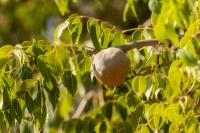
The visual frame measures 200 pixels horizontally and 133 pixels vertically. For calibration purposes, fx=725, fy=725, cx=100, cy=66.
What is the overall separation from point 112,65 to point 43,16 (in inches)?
178

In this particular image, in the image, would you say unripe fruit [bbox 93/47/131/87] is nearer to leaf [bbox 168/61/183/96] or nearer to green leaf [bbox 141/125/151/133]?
leaf [bbox 168/61/183/96]

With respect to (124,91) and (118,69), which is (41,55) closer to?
(118,69)

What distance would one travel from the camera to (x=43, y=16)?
23.0 ft

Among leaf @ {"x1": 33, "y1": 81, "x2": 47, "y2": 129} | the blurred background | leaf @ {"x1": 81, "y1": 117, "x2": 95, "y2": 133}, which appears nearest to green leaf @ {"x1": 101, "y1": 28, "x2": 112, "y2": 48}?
leaf @ {"x1": 33, "y1": 81, "x2": 47, "y2": 129}

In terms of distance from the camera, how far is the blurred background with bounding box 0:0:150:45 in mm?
6887

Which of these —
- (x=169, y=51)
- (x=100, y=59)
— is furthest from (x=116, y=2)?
(x=100, y=59)

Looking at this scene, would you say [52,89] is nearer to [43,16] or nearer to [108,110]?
[108,110]

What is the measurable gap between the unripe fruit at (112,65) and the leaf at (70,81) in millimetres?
170

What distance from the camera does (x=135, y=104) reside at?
9.34 ft

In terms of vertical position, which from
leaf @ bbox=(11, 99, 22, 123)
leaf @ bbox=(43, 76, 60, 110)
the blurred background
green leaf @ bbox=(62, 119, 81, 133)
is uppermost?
the blurred background

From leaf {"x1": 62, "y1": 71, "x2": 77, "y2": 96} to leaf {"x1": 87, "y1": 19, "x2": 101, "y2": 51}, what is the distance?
158mm

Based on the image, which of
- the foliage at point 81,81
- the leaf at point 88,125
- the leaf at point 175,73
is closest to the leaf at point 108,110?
the leaf at point 88,125

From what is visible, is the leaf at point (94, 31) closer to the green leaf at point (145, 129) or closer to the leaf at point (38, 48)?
the leaf at point (38, 48)

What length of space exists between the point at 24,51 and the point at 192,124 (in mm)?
666
